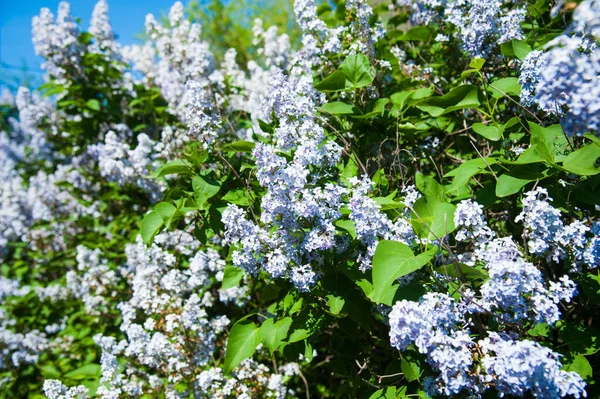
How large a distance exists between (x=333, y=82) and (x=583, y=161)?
1222mm

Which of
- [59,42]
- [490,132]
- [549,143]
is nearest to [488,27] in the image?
[490,132]

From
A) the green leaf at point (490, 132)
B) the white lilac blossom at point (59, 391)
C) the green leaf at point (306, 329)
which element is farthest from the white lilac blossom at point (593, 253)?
the white lilac blossom at point (59, 391)

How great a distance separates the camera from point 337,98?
303 cm

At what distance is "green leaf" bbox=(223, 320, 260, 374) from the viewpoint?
7.41ft

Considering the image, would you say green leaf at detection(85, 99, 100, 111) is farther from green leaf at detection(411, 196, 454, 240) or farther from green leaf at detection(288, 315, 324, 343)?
green leaf at detection(411, 196, 454, 240)

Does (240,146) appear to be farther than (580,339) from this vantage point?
Yes

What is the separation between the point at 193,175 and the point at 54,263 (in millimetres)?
3428

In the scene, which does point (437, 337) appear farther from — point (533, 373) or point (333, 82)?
point (333, 82)

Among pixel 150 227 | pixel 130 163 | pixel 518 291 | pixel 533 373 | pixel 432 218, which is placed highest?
pixel 130 163

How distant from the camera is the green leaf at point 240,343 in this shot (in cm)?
226

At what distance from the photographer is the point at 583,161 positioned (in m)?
1.77

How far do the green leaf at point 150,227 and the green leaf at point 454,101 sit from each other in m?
1.45

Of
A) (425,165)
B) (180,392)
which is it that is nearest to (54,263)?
(180,392)

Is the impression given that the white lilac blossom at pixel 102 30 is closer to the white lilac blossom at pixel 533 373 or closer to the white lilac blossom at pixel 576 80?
the white lilac blossom at pixel 576 80
